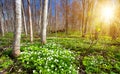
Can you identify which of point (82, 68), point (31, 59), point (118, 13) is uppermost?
point (118, 13)

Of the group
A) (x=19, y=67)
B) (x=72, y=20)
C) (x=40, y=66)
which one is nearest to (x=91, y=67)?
(x=40, y=66)

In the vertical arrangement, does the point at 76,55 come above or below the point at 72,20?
below

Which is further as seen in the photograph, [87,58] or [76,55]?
[76,55]

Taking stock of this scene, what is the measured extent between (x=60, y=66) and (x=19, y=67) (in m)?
1.82

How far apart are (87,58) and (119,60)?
171 centimetres

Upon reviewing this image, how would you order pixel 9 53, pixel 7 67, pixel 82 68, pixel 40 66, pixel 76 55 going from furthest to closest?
pixel 76 55 → pixel 9 53 → pixel 82 68 → pixel 7 67 → pixel 40 66

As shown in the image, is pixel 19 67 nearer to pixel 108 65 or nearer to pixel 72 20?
pixel 108 65

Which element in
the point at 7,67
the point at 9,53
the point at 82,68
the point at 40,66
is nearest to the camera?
the point at 40,66

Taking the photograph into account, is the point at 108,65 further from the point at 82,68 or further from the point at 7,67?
the point at 7,67

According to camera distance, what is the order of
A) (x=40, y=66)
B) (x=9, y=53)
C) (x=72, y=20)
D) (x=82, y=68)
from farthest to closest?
(x=72, y=20) < (x=9, y=53) < (x=82, y=68) < (x=40, y=66)

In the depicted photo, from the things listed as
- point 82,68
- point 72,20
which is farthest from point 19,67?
point 72,20

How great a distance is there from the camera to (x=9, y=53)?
7281 mm

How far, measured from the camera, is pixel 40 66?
5.64 m

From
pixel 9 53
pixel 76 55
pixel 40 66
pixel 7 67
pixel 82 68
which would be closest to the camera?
pixel 40 66
